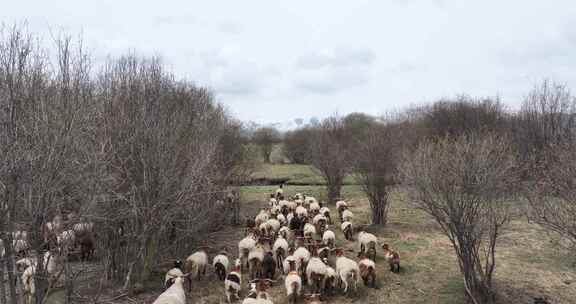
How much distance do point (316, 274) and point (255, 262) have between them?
1.99 metres

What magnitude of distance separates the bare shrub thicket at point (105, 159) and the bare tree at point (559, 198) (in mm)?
8096

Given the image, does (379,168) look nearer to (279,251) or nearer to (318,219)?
(318,219)

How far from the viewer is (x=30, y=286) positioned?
25.5 ft

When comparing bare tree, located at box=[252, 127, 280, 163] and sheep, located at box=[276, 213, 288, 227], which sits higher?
bare tree, located at box=[252, 127, 280, 163]

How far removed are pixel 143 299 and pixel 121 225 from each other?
7.14 ft

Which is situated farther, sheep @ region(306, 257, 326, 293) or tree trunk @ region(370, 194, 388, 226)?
tree trunk @ region(370, 194, 388, 226)

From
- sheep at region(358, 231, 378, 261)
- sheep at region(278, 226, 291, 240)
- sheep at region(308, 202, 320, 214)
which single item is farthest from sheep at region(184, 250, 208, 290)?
sheep at region(308, 202, 320, 214)

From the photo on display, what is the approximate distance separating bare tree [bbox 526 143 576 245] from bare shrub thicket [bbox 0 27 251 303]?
810cm

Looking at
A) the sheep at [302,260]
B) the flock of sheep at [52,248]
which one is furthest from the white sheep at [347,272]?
the flock of sheep at [52,248]

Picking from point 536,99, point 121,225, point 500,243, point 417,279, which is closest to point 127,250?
point 121,225

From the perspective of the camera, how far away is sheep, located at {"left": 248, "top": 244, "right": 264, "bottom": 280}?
9.94 meters

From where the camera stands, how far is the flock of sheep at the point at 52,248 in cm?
639

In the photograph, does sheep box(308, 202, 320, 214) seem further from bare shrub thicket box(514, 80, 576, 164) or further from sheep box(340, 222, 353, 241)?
bare shrub thicket box(514, 80, 576, 164)

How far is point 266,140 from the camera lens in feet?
150
